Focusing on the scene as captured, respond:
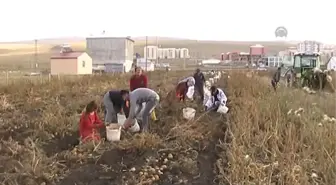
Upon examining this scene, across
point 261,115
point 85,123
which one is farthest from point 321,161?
point 85,123

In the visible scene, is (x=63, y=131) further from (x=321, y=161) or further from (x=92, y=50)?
(x=92, y=50)

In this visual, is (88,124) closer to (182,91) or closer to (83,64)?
(182,91)

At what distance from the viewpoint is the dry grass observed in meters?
5.62

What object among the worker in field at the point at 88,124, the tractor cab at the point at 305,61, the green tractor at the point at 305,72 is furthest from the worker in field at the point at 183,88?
the tractor cab at the point at 305,61

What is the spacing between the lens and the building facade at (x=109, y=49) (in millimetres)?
47531

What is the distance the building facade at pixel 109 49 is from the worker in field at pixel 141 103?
39.6 metres

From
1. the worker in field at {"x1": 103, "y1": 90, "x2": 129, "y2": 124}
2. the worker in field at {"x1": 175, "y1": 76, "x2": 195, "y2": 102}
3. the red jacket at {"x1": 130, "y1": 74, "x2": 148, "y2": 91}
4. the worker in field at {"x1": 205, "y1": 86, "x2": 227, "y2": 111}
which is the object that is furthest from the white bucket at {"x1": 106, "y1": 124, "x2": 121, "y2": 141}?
the worker in field at {"x1": 175, "y1": 76, "x2": 195, "y2": 102}

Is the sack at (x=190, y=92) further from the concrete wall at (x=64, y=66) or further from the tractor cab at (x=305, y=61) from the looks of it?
the concrete wall at (x=64, y=66)

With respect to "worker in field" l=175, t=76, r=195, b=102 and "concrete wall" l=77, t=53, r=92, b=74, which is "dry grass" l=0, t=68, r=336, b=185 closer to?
"worker in field" l=175, t=76, r=195, b=102

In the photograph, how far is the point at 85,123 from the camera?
7398 mm

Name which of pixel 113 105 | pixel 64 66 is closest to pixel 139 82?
pixel 113 105

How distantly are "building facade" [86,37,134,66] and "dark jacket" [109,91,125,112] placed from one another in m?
39.3

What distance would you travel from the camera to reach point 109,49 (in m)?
48.0

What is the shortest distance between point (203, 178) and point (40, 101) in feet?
23.6
